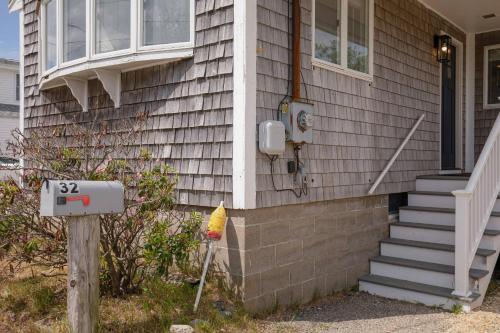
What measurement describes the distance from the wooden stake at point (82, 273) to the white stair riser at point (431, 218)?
4.19 m

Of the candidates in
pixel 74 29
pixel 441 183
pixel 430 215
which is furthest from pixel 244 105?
pixel 441 183

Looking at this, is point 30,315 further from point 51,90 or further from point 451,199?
point 451,199

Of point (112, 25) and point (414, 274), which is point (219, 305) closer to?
point (414, 274)

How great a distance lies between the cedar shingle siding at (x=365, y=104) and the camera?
4.39 meters

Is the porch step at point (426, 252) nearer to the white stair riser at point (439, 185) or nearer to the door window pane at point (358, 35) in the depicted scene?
the white stair riser at point (439, 185)

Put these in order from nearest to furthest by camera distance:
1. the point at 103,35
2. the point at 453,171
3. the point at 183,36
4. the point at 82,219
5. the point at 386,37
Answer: the point at 82,219 < the point at 183,36 < the point at 103,35 < the point at 386,37 < the point at 453,171

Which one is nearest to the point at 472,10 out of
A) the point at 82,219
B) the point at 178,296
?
the point at 178,296

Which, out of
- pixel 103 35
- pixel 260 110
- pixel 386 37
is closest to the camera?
pixel 260 110

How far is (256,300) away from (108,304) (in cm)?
125

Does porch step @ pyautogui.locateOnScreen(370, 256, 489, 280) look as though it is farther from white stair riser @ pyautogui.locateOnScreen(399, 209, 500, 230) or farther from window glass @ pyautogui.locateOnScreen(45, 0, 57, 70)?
window glass @ pyautogui.locateOnScreen(45, 0, 57, 70)

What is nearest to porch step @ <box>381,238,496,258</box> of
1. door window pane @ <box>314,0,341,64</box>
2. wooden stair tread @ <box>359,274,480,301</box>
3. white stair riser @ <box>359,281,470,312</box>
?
wooden stair tread @ <box>359,274,480,301</box>

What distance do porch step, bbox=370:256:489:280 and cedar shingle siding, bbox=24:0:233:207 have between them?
2.40 m

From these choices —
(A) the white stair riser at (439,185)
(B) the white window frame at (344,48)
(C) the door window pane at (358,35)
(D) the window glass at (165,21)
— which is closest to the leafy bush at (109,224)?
(D) the window glass at (165,21)

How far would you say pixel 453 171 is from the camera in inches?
305
